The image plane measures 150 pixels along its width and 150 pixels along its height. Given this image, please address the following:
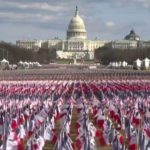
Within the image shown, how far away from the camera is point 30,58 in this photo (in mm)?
191250

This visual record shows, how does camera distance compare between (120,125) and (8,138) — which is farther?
(120,125)

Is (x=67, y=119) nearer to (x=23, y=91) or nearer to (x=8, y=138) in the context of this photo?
(x=8, y=138)

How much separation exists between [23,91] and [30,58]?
143595 millimetres

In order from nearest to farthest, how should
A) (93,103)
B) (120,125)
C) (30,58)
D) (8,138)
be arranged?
(8,138) < (120,125) < (93,103) < (30,58)

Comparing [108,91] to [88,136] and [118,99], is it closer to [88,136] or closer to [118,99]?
[118,99]

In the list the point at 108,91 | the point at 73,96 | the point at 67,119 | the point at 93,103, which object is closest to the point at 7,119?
the point at 67,119

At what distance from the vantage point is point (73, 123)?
35.0m

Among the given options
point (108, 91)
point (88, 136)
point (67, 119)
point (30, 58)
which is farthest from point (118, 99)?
point (30, 58)

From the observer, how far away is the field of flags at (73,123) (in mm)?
22323

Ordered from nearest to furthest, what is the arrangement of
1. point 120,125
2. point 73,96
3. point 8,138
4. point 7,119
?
point 8,138, point 7,119, point 120,125, point 73,96

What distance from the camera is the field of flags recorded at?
22323 millimetres

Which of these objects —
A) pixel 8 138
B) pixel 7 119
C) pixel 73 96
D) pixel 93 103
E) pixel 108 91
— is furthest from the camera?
pixel 108 91

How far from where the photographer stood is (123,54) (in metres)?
196

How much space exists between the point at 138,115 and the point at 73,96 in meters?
14.0
